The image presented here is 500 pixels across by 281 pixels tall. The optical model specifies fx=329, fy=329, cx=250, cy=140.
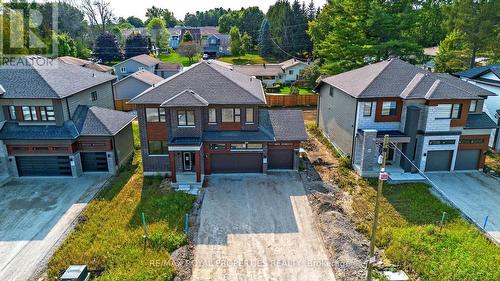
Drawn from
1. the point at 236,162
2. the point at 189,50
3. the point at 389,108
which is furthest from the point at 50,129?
the point at 189,50

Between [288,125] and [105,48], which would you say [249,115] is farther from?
[105,48]

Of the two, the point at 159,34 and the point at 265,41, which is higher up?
the point at 159,34

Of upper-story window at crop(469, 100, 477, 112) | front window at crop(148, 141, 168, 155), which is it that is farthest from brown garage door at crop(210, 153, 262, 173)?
upper-story window at crop(469, 100, 477, 112)

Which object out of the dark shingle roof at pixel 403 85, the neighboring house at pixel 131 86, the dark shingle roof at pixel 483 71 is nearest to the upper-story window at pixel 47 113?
the neighboring house at pixel 131 86

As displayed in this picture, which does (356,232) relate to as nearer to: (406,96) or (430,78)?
(406,96)

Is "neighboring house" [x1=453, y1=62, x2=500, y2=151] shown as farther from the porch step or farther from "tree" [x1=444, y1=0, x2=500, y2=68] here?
the porch step

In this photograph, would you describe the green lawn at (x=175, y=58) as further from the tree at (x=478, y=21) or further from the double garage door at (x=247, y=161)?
the double garage door at (x=247, y=161)

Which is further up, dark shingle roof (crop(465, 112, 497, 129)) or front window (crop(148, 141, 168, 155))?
dark shingle roof (crop(465, 112, 497, 129))
